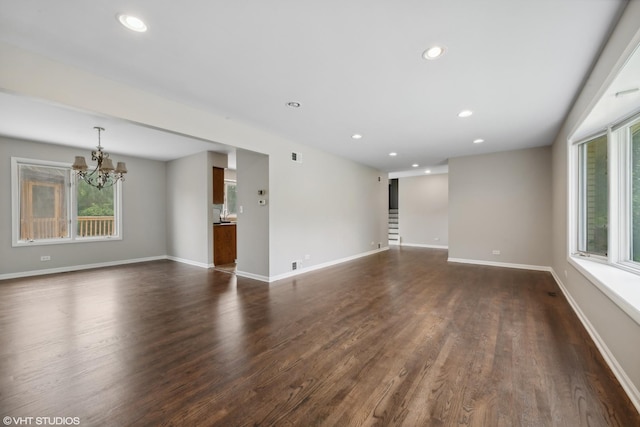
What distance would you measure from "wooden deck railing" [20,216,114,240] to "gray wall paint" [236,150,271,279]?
3.70 m

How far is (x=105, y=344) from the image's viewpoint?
2.39 meters

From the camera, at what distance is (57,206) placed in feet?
18.0

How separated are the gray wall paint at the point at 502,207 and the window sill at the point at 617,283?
2.71m

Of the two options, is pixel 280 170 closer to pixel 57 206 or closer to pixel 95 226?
pixel 95 226

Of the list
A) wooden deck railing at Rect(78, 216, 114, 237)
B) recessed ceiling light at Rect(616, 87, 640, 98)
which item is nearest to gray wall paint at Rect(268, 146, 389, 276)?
recessed ceiling light at Rect(616, 87, 640, 98)

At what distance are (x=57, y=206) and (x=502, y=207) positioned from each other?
9657mm

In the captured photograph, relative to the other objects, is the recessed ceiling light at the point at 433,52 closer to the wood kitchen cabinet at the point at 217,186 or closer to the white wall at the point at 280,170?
the white wall at the point at 280,170

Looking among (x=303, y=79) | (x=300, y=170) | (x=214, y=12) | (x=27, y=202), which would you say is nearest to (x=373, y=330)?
(x=303, y=79)

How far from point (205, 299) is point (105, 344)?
1.32 m

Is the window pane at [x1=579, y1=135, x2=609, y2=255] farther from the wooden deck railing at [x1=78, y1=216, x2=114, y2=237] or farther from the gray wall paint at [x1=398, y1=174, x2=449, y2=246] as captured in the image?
the wooden deck railing at [x1=78, y1=216, x2=114, y2=237]

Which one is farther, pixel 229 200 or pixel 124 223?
pixel 229 200

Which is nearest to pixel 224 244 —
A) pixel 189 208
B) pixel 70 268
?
pixel 189 208

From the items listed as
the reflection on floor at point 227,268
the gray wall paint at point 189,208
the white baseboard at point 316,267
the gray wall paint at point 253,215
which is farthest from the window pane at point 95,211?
the white baseboard at point 316,267

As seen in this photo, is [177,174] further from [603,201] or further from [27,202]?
[603,201]
